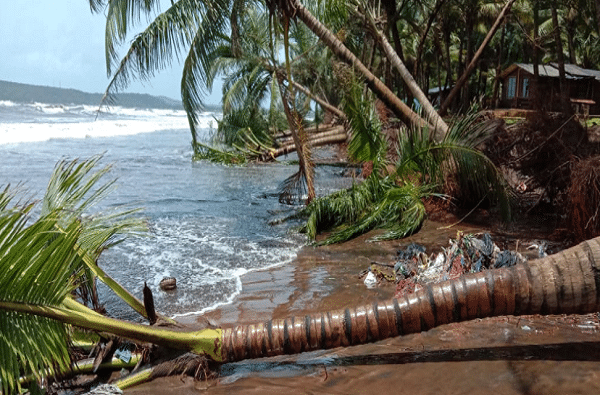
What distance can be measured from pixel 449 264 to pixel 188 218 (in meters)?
5.84

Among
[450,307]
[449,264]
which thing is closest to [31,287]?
[450,307]

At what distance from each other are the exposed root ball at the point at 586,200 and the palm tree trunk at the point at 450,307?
2802mm

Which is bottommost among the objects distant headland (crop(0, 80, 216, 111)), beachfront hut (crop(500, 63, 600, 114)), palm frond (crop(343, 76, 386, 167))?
palm frond (crop(343, 76, 386, 167))

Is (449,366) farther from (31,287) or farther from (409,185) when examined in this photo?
(409,185)

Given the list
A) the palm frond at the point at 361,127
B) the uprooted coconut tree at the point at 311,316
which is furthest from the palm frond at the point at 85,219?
the palm frond at the point at 361,127

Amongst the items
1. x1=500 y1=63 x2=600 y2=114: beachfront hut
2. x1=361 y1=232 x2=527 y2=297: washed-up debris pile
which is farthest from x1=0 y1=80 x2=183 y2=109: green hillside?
x1=361 y1=232 x2=527 y2=297: washed-up debris pile

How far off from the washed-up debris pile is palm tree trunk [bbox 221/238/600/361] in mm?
1363

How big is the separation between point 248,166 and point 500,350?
49.6 feet

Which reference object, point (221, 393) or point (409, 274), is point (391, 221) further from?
point (221, 393)

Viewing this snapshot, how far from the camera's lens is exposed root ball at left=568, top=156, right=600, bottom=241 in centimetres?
601

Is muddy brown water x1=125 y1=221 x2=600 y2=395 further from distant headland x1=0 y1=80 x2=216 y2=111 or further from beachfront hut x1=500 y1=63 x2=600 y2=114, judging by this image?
distant headland x1=0 y1=80 x2=216 y2=111

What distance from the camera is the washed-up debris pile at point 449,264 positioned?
5.29 metres

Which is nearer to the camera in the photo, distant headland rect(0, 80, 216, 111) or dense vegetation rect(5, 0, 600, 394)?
dense vegetation rect(5, 0, 600, 394)

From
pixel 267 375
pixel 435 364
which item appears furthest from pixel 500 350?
pixel 267 375
